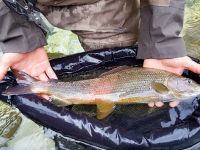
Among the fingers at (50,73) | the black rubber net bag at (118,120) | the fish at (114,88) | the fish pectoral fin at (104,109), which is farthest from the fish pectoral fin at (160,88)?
the fingers at (50,73)

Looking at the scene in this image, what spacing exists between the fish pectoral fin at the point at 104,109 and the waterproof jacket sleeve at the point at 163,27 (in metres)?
0.35

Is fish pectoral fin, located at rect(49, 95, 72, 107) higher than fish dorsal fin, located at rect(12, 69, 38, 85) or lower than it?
lower

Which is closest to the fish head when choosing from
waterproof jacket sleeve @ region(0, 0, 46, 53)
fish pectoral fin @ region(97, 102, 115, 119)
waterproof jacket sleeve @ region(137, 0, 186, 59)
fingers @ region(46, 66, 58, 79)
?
waterproof jacket sleeve @ region(137, 0, 186, 59)

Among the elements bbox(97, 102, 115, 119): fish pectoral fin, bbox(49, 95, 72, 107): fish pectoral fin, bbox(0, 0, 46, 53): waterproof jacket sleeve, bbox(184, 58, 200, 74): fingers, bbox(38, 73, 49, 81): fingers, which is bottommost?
bbox(97, 102, 115, 119): fish pectoral fin

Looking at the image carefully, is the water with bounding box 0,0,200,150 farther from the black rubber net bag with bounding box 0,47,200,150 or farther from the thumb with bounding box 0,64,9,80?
the thumb with bounding box 0,64,9,80

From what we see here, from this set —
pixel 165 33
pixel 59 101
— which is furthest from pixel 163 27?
pixel 59 101

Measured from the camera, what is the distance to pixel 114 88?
8.04ft

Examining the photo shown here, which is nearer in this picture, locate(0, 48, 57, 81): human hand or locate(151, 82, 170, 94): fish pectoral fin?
locate(151, 82, 170, 94): fish pectoral fin

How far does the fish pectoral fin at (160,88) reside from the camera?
237 centimetres

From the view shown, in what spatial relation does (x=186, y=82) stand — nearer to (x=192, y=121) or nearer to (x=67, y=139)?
A: (x=192, y=121)

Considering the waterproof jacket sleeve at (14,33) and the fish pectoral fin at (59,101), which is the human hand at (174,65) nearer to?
the fish pectoral fin at (59,101)

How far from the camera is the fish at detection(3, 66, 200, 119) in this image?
7.80ft

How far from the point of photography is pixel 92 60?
8.82 ft

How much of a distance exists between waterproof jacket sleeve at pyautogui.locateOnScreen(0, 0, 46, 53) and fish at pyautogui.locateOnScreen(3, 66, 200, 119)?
0.16 meters
